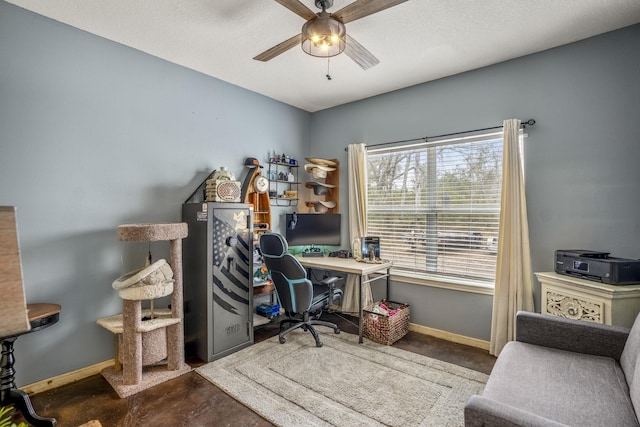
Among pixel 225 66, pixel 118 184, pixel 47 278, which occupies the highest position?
pixel 225 66

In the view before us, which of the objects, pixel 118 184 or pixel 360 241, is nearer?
pixel 118 184

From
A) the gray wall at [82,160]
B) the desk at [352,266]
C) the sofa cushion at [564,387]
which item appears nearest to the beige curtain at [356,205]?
the desk at [352,266]

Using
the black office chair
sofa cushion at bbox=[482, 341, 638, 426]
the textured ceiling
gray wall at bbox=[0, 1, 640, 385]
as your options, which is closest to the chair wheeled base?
the black office chair

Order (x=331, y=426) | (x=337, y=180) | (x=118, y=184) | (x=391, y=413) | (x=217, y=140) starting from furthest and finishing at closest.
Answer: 1. (x=337, y=180)
2. (x=217, y=140)
3. (x=118, y=184)
4. (x=391, y=413)
5. (x=331, y=426)

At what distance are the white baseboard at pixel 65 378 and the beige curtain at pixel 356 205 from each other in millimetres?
2389

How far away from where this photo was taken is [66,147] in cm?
230

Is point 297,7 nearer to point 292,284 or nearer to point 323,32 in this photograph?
point 323,32

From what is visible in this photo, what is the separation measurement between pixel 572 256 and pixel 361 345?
1.84 m

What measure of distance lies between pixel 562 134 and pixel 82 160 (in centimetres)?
382

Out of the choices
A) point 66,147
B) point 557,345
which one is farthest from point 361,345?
point 66,147

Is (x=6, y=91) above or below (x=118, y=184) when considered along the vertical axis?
above

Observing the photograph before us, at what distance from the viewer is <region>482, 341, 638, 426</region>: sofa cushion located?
125 centimetres

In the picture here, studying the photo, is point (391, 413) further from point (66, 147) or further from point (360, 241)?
point (66, 147)

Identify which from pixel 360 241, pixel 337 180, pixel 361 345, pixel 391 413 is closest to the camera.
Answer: pixel 391 413
